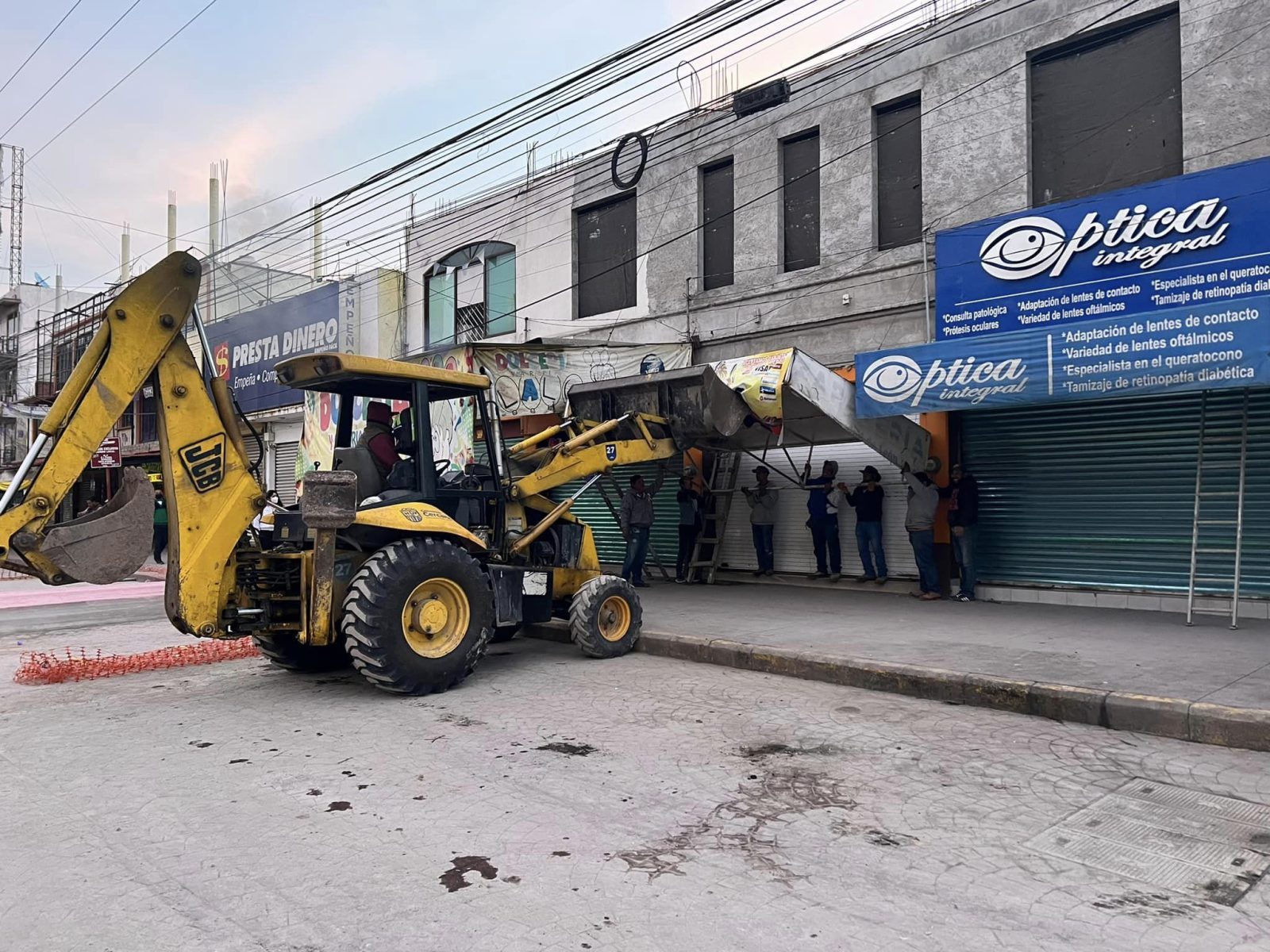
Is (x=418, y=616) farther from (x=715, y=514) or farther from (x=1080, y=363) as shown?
(x=715, y=514)

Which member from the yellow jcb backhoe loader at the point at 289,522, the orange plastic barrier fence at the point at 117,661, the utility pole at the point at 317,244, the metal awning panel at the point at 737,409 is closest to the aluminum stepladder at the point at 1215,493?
the metal awning panel at the point at 737,409

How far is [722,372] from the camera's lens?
409 inches

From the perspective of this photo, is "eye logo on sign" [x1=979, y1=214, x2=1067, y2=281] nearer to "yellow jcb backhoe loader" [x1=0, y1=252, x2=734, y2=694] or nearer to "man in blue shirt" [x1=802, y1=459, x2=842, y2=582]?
"man in blue shirt" [x1=802, y1=459, x2=842, y2=582]

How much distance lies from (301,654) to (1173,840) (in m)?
6.63

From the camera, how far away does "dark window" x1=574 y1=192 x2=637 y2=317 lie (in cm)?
1606

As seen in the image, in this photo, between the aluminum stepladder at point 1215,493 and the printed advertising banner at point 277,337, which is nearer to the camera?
the aluminum stepladder at point 1215,493

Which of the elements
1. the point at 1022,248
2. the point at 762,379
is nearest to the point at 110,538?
the point at 762,379

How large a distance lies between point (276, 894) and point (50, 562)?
3.70 meters

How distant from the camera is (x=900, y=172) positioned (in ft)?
41.2

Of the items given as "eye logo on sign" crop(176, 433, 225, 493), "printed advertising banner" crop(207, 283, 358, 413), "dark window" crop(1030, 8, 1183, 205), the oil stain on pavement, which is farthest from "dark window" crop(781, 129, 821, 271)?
"printed advertising banner" crop(207, 283, 358, 413)

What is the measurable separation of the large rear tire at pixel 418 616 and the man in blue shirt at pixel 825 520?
688 cm

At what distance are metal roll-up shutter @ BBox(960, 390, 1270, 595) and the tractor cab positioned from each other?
22.5 ft

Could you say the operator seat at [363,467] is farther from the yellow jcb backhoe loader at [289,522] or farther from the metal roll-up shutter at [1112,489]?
the metal roll-up shutter at [1112,489]

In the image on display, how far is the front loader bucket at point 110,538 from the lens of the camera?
6.06 metres
